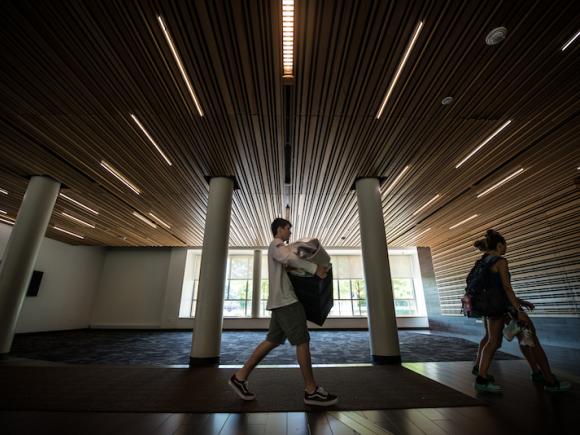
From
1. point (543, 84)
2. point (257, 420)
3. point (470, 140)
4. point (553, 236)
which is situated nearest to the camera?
point (257, 420)

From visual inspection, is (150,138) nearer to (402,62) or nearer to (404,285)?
(402,62)

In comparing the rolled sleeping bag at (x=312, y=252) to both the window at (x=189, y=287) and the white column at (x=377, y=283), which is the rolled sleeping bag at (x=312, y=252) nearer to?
the white column at (x=377, y=283)

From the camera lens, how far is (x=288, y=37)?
2350 millimetres

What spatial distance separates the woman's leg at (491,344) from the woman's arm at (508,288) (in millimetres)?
164

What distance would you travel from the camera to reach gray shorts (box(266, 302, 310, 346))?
1.90 m

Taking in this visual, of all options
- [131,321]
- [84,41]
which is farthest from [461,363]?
[131,321]

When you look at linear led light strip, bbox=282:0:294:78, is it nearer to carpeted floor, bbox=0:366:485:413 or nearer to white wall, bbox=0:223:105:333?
carpeted floor, bbox=0:366:485:413

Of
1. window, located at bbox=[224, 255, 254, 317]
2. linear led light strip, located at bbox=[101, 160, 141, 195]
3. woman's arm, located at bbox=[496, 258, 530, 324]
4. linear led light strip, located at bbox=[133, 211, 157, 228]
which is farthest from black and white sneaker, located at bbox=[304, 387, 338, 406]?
window, located at bbox=[224, 255, 254, 317]

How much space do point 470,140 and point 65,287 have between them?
1380 cm

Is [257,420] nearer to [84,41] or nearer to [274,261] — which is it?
[274,261]

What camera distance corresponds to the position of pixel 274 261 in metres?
2.10

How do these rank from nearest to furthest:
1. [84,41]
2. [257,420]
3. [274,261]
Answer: [257,420]
[274,261]
[84,41]

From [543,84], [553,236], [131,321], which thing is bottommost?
[131,321]

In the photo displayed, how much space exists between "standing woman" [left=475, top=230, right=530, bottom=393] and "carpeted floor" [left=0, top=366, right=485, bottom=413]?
334 millimetres
